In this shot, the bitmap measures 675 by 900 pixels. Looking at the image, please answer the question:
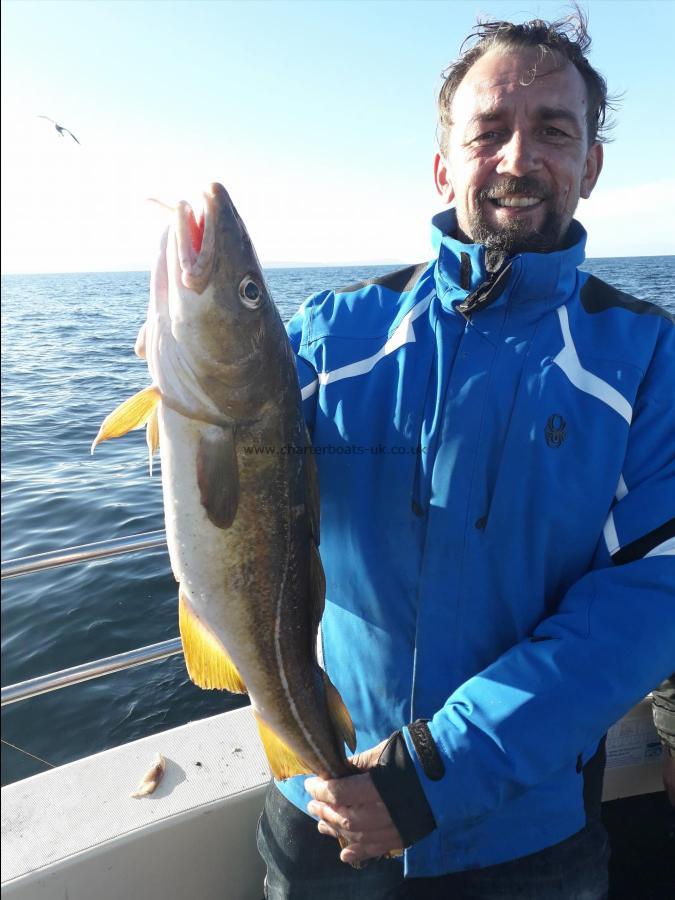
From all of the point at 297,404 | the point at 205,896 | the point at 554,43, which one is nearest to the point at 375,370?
the point at 297,404

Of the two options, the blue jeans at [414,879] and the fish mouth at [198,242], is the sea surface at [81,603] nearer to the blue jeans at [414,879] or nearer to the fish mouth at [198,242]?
the blue jeans at [414,879]

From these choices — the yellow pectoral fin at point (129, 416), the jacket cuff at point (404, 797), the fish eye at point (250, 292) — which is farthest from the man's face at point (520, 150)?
the jacket cuff at point (404, 797)

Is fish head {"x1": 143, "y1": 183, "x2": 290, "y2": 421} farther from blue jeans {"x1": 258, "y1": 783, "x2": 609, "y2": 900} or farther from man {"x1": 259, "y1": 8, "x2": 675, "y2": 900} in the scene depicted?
blue jeans {"x1": 258, "y1": 783, "x2": 609, "y2": 900}

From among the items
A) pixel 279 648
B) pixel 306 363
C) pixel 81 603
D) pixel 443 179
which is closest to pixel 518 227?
pixel 443 179

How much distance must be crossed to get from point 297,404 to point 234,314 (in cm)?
36

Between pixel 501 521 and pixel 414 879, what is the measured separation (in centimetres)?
143

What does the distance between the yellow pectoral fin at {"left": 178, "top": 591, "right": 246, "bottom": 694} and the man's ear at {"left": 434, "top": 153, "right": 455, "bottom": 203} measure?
2002mm

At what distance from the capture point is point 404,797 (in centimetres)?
202

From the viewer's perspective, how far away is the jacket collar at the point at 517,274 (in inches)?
94.1

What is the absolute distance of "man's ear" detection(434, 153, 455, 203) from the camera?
2.89 m

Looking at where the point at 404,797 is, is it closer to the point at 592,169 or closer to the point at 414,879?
the point at 414,879

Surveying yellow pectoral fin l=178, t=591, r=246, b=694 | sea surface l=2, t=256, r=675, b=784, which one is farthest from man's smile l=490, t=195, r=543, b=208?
sea surface l=2, t=256, r=675, b=784

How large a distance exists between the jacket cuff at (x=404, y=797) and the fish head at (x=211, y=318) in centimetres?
119

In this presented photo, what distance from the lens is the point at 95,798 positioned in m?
2.79
